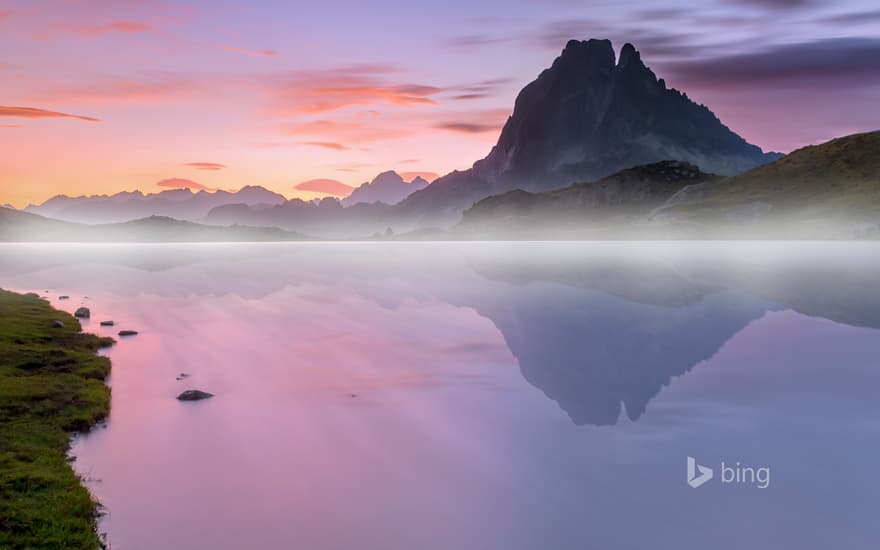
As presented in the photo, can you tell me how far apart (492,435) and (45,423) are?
1883cm

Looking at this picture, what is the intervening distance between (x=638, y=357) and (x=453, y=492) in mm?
28859

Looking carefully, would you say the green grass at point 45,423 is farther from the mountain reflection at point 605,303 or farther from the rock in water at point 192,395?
the mountain reflection at point 605,303

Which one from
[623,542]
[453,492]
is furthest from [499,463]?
[623,542]

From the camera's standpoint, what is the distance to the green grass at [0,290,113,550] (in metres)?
16.8

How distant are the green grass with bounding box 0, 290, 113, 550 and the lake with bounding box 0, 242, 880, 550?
38.7 inches

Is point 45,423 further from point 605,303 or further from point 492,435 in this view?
point 605,303

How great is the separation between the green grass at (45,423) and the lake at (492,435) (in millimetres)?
982

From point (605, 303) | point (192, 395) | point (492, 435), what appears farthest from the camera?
point (605, 303)

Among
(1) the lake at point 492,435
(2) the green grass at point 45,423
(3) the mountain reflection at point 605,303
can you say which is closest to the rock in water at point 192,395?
(1) the lake at point 492,435

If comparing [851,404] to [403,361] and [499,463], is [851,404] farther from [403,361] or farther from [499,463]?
[403,361]

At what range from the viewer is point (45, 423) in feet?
84.9

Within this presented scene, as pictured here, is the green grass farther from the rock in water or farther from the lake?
the rock in water

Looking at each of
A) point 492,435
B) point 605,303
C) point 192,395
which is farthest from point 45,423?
point 605,303

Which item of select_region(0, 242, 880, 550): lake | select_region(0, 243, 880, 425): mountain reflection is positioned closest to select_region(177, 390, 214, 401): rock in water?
select_region(0, 242, 880, 550): lake
